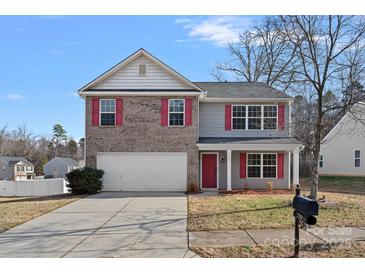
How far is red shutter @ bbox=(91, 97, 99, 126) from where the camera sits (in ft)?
68.6

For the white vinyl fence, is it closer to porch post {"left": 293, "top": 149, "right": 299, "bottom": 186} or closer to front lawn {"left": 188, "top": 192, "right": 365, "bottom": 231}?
front lawn {"left": 188, "top": 192, "right": 365, "bottom": 231}

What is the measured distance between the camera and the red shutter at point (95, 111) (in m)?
20.9

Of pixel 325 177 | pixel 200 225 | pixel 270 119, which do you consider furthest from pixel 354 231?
pixel 325 177

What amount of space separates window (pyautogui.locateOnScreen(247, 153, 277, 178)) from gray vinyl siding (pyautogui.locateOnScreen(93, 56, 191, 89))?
565 centimetres

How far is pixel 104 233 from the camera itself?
1001 cm

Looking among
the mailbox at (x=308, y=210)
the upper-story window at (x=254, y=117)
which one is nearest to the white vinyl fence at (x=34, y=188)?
the upper-story window at (x=254, y=117)

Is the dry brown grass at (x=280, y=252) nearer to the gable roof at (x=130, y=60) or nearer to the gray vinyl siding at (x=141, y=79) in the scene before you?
the gable roof at (x=130, y=60)

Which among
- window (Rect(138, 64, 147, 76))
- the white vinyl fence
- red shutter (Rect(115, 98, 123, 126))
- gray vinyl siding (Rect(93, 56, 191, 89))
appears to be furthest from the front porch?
the white vinyl fence

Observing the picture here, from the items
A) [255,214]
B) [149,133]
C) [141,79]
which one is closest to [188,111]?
[149,133]

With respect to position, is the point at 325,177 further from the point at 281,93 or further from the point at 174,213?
the point at 174,213

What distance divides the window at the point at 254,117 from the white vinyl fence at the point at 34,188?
684 inches

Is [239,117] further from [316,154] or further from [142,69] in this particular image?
[316,154]

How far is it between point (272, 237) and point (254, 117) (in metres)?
13.3

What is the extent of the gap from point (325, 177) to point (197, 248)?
2805cm
